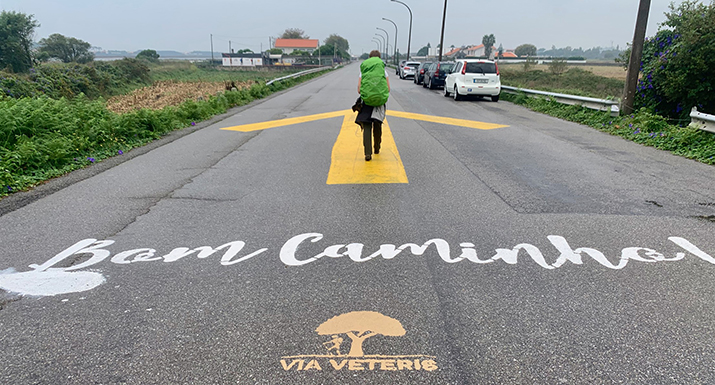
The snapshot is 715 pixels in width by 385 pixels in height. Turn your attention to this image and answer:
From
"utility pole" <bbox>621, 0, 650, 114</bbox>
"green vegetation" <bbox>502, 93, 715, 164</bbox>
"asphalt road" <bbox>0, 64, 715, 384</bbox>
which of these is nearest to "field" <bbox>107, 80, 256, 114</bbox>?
"asphalt road" <bbox>0, 64, 715, 384</bbox>

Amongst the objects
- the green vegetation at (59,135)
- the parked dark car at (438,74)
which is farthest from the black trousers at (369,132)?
the parked dark car at (438,74)

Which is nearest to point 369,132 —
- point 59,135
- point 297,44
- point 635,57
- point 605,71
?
point 59,135

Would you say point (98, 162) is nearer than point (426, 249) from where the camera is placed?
No

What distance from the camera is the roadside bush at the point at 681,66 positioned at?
11.2m

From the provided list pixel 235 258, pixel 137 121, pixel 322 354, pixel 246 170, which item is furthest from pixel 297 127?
pixel 322 354

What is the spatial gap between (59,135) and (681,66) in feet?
46.2

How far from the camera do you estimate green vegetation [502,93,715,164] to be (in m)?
8.78

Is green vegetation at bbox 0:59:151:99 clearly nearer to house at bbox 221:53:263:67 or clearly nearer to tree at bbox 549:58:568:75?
tree at bbox 549:58:568:75

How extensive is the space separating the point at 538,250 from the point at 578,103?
12154 millimetres

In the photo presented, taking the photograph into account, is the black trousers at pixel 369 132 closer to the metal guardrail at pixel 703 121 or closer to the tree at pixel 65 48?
the metal guardrail at pixel 703 121

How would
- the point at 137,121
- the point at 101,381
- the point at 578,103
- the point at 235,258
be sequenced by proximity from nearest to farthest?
the point at 101,381 < the point at 235,258 < the point at 137,121 < the point at 578,103

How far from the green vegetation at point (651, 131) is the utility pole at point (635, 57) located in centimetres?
46

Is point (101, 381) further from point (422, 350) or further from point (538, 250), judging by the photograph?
point (538, 250)

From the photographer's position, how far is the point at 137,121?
10.6 m
